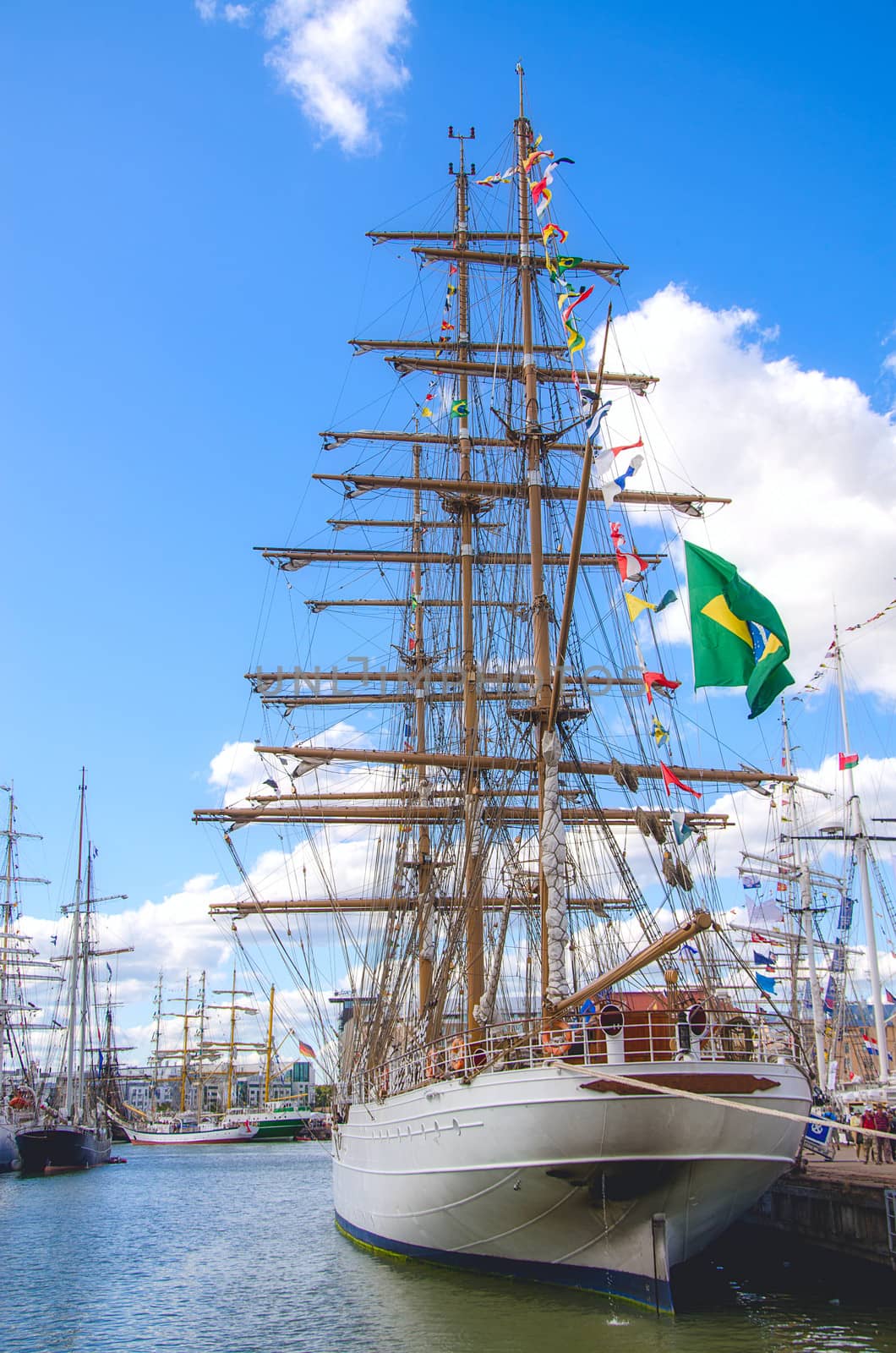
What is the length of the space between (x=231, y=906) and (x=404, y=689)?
12482 millimetres

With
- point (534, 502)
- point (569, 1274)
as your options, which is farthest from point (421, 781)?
point (569, 1274)

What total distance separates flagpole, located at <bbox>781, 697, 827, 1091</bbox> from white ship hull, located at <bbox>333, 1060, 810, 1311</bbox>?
23.0 meters

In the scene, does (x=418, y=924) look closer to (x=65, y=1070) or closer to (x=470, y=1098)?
(x=470, y=1098)

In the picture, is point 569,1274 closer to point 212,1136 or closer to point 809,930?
point 809,930

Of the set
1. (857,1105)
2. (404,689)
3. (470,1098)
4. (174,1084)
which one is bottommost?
(174,1084)

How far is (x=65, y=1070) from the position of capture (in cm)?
7106

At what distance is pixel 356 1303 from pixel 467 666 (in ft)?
53.4

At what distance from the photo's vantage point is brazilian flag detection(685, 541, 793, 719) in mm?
15977

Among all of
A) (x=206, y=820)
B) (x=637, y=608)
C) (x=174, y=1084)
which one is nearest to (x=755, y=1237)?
(x=637, y=608)

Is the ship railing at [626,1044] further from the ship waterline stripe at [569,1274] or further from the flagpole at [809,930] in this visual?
the flagpole at [809,930]

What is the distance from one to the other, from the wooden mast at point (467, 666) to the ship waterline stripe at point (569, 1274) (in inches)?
146

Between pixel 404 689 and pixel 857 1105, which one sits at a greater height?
pixel 404 689

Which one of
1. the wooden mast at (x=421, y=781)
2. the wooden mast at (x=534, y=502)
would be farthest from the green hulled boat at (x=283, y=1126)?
the wooden mast at (x=534, y=502)

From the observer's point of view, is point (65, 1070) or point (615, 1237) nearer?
point (615, 1237)
